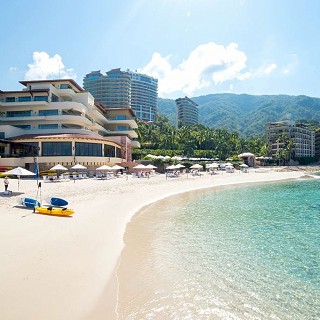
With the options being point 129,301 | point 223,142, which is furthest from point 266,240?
point 223,142

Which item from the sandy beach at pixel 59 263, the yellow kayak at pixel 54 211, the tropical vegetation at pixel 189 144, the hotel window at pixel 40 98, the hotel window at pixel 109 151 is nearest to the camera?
the sandy beach at pixel 59 263

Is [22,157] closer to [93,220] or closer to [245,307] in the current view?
[93,220]

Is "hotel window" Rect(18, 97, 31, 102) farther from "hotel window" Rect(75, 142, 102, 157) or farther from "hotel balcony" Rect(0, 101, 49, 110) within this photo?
"hotel window" Rect(75, 142, 102, 157)

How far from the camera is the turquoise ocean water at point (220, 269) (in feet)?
23.8

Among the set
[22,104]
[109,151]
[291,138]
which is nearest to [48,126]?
[22,104]

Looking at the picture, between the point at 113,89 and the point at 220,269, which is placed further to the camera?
the point at 113,89

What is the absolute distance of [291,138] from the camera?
128 meters

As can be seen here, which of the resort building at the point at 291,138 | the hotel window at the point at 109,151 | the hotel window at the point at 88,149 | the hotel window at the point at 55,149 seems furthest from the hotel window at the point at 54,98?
the resort building at the point at 291,138

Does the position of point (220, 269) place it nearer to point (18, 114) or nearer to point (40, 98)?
point (40, 98)

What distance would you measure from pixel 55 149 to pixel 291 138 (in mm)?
111570

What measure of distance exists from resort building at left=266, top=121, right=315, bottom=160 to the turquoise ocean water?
113482mm

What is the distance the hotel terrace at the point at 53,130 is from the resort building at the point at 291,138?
83.1 meters

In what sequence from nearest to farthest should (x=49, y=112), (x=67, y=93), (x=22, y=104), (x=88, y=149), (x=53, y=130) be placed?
(x=88, y=149), (x=53, y=130), (x=49, y=112), (x=22, y=104), (x=67, y=93)

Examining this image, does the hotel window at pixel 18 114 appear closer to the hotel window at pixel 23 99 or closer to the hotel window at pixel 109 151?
the hotel window at pixel 23 99
